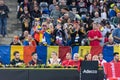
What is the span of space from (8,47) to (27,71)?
3961 mm

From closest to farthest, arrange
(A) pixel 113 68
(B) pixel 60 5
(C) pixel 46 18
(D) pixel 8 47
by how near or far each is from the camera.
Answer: (A) pixel 113 68, (D) pixel 8 47, (C) pixel 46 18, (B) pixel 60 5

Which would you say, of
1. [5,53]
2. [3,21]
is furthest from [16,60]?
[3,21]

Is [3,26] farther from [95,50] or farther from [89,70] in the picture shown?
[89,70]

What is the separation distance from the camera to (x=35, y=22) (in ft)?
71.2

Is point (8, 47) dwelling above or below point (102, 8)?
below

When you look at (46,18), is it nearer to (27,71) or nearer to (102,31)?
(102,31)

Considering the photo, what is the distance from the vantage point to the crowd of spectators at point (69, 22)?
20.9 m

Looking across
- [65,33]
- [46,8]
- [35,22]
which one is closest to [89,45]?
[65,33]

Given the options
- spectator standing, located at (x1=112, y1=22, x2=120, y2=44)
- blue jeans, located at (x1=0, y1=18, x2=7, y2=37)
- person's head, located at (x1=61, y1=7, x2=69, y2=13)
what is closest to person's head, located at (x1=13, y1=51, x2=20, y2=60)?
blue jeans, located at (x1=0, y1=18, x2=7, y2=37)

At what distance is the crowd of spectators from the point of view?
2086 centimetres

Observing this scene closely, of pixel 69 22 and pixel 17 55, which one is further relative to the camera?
pixel 69 22

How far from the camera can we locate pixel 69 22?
72.2ft

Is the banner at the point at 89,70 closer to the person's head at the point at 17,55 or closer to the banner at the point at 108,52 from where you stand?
the person's head at the point at 17,55

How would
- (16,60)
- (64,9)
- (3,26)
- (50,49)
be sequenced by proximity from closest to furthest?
(16,60) < (50,49) < (3,26) < (64,9)
